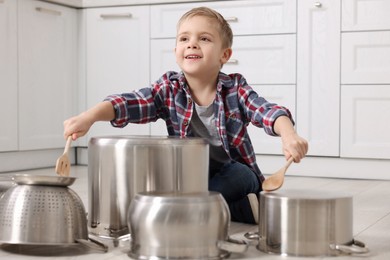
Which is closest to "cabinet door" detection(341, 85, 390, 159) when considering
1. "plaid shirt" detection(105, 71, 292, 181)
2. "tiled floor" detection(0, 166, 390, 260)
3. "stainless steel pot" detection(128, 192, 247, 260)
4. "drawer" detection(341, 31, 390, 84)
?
"drawer" detection(341, 31, 390, 84)

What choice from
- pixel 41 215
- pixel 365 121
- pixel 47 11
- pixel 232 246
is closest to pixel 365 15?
pixel 365 121

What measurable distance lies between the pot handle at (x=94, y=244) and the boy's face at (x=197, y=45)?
52cm

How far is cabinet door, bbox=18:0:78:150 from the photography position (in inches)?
116

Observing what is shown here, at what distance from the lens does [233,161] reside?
1771 mm

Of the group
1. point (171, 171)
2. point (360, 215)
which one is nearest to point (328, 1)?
point (360, 215)

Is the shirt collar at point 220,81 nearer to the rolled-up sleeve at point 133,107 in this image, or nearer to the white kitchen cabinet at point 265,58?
the rolled-up sleeve at point 133,107

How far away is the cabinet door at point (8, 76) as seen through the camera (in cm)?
283

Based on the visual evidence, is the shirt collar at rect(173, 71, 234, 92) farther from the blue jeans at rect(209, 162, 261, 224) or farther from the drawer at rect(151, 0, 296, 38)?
the drawer at rect(151, 0, 296, 38)

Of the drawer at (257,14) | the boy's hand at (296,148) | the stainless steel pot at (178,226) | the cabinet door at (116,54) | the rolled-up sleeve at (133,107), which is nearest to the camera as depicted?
the stainless steel pot at (178,226)

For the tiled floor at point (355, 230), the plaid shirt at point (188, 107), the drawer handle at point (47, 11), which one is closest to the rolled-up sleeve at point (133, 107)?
the plaid shirt at point (188, 107)

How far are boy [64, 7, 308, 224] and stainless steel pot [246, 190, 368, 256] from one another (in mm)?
352

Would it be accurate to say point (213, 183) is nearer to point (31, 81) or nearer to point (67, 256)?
point (67, 256)

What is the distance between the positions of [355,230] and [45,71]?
1.86 metres

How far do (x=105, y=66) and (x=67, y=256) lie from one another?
6.73 feet
